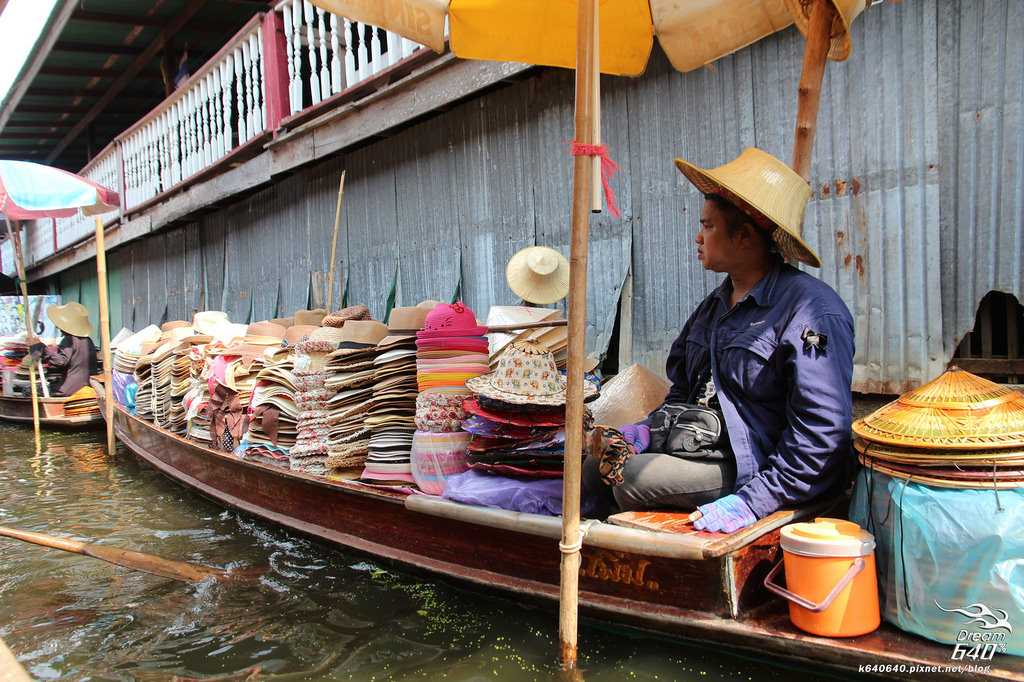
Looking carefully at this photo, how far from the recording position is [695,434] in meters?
2.59

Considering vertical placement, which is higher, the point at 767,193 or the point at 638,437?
the point at 767,193

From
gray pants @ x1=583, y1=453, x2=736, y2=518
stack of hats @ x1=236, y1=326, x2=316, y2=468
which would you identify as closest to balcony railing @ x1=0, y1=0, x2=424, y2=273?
stack of hats @ x1=236, y1=326, x2=316, y2=468

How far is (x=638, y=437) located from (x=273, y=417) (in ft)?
8.99

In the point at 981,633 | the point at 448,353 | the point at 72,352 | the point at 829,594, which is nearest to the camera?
the point at 981,633

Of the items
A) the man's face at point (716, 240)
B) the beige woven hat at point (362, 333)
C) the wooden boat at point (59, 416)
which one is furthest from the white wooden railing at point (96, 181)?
the man's face at point (716, 240)

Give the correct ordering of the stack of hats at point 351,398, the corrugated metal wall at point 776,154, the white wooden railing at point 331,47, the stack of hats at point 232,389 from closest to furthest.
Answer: the corrugated metal wall at point 776,154 → the stack of hats at point 351,398 → the stack of hats at point 232,389 → the white wooden railing at point 331,47

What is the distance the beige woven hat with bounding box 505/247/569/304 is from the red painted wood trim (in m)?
4.34

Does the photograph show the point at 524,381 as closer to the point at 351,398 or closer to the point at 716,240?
the point at 716,240

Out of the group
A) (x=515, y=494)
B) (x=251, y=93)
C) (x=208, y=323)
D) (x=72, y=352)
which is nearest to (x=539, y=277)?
(x=515, y=494)

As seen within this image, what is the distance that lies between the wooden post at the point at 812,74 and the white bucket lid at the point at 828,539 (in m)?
1.60

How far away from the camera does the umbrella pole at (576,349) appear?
2365mm

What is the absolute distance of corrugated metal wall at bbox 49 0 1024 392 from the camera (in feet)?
11.0

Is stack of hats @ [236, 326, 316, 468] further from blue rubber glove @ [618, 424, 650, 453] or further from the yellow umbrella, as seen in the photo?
blue rubber glove @ [618, 424, 650, 453]

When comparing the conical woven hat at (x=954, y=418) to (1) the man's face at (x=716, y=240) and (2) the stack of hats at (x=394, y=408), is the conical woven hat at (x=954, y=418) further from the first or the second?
(2) the stack of hats at (x=394, y=408)
